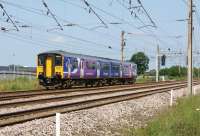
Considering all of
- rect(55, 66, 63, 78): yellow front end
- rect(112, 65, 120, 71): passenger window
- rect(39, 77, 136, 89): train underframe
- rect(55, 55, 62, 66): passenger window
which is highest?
rect(55, 55, 62, 66): passenger window

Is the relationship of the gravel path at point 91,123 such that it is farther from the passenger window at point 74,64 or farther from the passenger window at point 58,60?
the passenger window at point 74,64

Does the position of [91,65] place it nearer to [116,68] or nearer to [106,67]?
[106,67]

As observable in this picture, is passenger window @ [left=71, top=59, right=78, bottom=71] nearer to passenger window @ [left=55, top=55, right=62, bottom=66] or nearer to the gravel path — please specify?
passenger window @ [left=55, top=55, right=62, bottom=66]

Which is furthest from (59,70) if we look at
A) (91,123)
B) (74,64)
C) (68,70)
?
(91,123)

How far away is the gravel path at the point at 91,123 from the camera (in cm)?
1261

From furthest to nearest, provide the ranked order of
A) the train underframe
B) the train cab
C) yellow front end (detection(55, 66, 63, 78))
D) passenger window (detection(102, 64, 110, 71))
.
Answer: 1. passenger window (detection(102, 64, 110, 71))
2. the train underframe
3. the train cab
4. yellow front end (detection(55, 66, 63, 78))

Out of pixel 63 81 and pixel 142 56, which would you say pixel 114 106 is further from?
pixel 142 56

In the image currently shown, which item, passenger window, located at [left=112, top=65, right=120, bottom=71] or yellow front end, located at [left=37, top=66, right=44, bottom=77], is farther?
passenger window, located at [left=112, top=65, right=120, bottom=71]

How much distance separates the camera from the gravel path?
41.4 ft

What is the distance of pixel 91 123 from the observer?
15039 mm

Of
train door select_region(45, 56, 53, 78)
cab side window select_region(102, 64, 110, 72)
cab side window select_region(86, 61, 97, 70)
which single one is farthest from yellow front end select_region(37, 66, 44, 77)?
cab side window select_region(102, 64, 110, 72)

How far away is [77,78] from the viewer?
38188mm

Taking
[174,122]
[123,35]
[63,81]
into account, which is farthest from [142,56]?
[174,122]

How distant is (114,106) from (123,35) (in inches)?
1655
